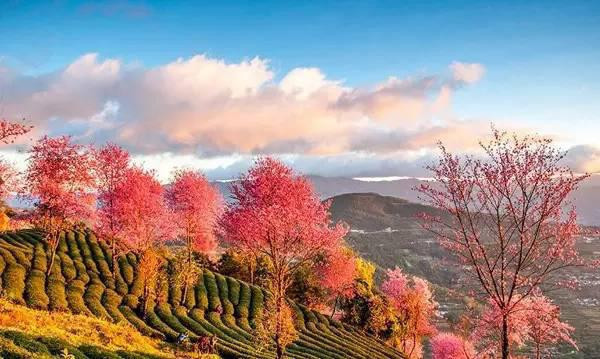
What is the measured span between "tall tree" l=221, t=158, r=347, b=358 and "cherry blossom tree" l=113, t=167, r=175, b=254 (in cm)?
2668

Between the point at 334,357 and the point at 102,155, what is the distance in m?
43.4

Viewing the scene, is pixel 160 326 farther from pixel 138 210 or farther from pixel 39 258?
pixel 39 258

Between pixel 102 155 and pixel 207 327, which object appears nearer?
pixel 207 327

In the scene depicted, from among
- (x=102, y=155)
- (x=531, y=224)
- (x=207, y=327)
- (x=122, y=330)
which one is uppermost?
(x=102, y=155)

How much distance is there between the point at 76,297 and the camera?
5572 cm

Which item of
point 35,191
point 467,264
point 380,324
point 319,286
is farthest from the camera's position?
point 319,286

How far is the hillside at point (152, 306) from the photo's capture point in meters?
52.8

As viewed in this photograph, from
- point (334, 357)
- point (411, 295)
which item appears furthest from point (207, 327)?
point (411, 295)

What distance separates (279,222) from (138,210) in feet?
121

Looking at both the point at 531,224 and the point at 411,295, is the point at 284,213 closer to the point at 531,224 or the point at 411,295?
the point at 531,224

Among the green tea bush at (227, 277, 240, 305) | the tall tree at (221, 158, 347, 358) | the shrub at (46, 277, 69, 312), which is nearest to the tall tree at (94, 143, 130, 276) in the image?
the shrub at (46, 277, 69, 312)

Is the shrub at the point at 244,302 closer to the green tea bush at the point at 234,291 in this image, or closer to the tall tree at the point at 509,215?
the green tea bush at the point at 234,291

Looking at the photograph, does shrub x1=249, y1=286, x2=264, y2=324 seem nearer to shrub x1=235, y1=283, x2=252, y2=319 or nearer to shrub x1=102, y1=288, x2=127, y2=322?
shrub x1=235, y1=283, x2=252, y2=319

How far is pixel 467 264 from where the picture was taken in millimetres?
24781
